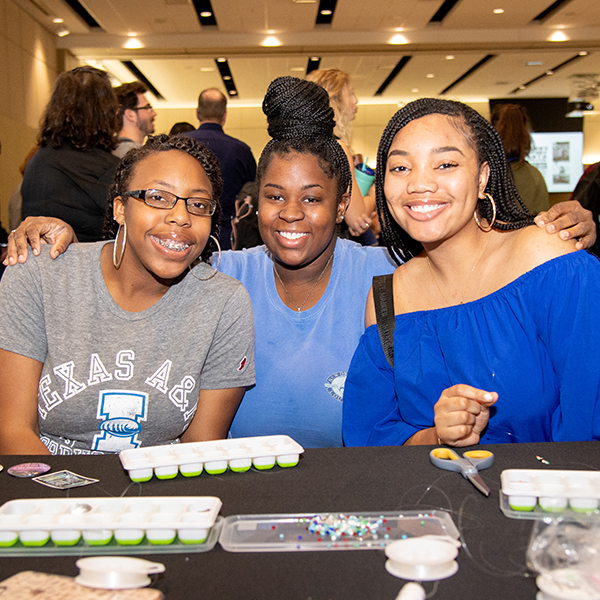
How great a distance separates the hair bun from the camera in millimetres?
1835

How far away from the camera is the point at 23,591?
665mm

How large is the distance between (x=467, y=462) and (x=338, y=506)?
0.83 feet

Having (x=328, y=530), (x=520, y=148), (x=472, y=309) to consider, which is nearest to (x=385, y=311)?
(x=472, y=309)

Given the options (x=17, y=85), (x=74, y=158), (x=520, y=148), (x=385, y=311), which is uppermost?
(x=17, y=85)

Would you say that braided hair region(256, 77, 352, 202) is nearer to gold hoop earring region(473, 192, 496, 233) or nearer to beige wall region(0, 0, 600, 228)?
gold hoop earring region(473, 192, 496, 233)

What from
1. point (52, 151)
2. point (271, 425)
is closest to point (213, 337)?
point (271, 425)

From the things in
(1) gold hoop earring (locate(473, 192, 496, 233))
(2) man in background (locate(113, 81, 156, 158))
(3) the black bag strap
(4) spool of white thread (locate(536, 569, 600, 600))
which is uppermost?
(2) man in background (locate(113, 81, 156, 158))

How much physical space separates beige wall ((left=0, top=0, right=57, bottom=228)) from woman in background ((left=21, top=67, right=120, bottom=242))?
174 inches

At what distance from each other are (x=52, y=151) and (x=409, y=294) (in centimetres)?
167

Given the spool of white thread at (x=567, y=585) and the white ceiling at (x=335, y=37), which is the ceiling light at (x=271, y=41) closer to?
the white ceiling at (x=335, y=37)

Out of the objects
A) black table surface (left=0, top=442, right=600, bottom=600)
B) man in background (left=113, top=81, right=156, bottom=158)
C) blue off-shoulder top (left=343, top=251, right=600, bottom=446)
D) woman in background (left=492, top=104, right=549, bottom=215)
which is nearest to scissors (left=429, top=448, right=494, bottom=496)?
black table surface (left=0, top=442, right=600, bottom=600)

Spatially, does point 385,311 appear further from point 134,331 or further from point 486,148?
point 134,331

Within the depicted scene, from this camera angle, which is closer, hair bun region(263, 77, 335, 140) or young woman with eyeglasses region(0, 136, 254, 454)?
young woman with eyeglasses region(0, 136, 254, 454)

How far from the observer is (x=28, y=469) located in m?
1.04
